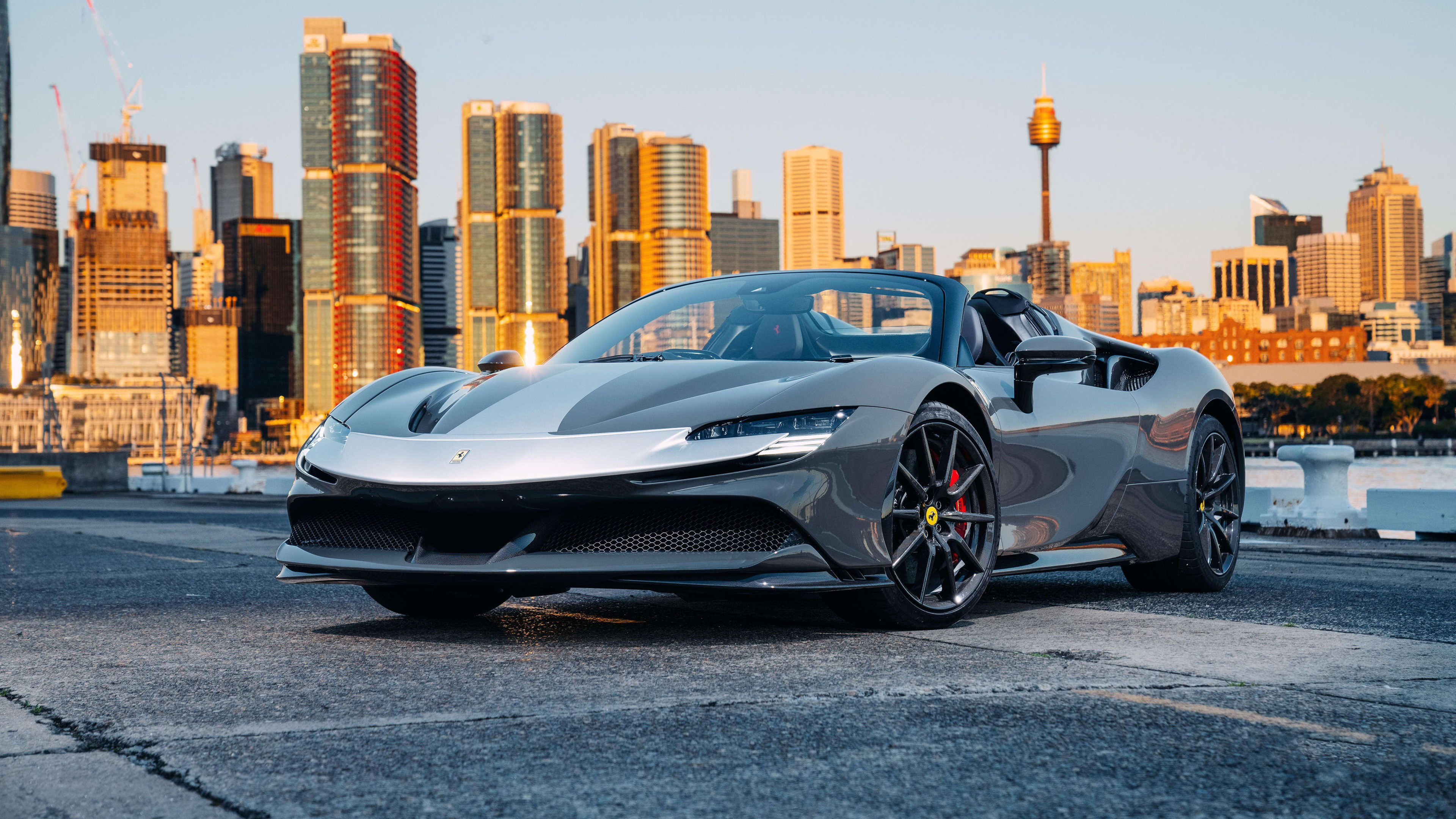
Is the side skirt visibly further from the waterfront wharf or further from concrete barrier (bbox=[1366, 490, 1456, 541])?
the waterfront wharf

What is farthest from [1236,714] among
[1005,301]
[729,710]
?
[1005,301]

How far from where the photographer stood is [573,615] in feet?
15.4

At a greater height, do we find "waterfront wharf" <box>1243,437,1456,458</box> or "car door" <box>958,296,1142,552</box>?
"car door" <box>958,296,1142,552</box>

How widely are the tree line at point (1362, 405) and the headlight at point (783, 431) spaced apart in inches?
6381

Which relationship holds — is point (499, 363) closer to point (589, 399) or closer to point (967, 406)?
point (589, 399)

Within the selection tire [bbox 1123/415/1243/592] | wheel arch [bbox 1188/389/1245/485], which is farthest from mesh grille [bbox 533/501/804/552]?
wheel arch [bbox 1188/389/1245/485]

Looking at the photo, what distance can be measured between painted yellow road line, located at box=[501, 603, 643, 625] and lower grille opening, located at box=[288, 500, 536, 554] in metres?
0.74

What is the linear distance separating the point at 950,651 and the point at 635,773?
1612 mm

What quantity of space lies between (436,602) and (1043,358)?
225 centimetres

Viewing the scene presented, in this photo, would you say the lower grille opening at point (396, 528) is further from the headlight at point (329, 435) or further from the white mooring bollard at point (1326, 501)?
the white mooring bollard at point (1326, 501)

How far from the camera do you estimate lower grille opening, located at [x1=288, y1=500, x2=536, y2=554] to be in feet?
12.5

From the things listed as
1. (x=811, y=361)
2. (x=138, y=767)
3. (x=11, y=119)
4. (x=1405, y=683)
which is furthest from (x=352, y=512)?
(x=11, y=119)

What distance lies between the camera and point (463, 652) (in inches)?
149

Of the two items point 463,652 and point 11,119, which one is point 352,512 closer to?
point 463,652
